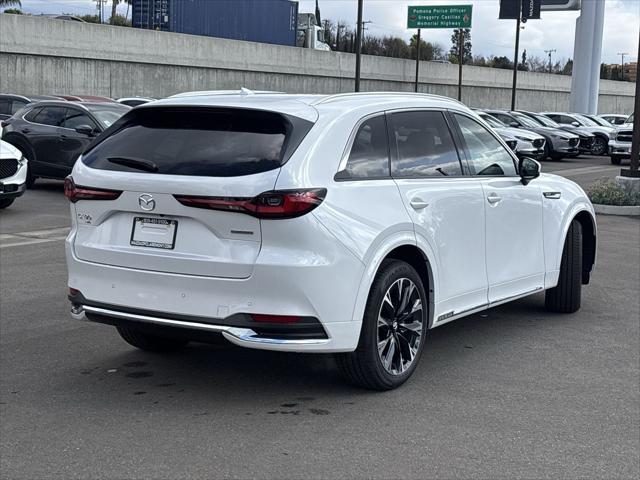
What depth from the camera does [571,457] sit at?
4555 millimetres

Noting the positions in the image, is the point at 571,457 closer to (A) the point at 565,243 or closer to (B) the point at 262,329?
(B) the point at 262,329

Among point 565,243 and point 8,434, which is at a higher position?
point 565,243

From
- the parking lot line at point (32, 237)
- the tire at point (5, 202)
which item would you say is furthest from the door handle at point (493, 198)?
the tire at point (5, 202)

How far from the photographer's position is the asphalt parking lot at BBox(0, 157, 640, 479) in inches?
175

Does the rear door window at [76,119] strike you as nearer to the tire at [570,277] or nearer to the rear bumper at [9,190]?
the rear bumper at [9,190]

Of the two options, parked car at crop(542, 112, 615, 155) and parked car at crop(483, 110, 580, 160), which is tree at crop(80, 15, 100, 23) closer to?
parked car at crop(542, 112, 615, 155)

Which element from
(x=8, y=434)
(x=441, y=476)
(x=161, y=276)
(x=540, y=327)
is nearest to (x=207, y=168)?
(x=161, y=276)

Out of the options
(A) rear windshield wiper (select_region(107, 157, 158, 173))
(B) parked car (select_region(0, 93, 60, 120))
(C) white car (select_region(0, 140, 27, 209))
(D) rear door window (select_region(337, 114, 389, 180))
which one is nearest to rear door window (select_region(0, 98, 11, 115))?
(B) parked car (select_region(0, 93, 60, 120))

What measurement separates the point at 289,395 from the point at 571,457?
1.68 m

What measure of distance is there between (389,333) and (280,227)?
1077mm

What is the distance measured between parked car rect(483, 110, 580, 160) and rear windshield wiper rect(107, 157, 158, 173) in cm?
2802

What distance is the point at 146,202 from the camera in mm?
5172

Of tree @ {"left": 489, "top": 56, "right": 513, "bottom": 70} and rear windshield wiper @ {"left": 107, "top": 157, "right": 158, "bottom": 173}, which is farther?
tree @ {"left": 489, "top": 56, "right": 513, "bottom": 70}

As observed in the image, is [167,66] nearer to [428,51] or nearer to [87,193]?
[87,193]
